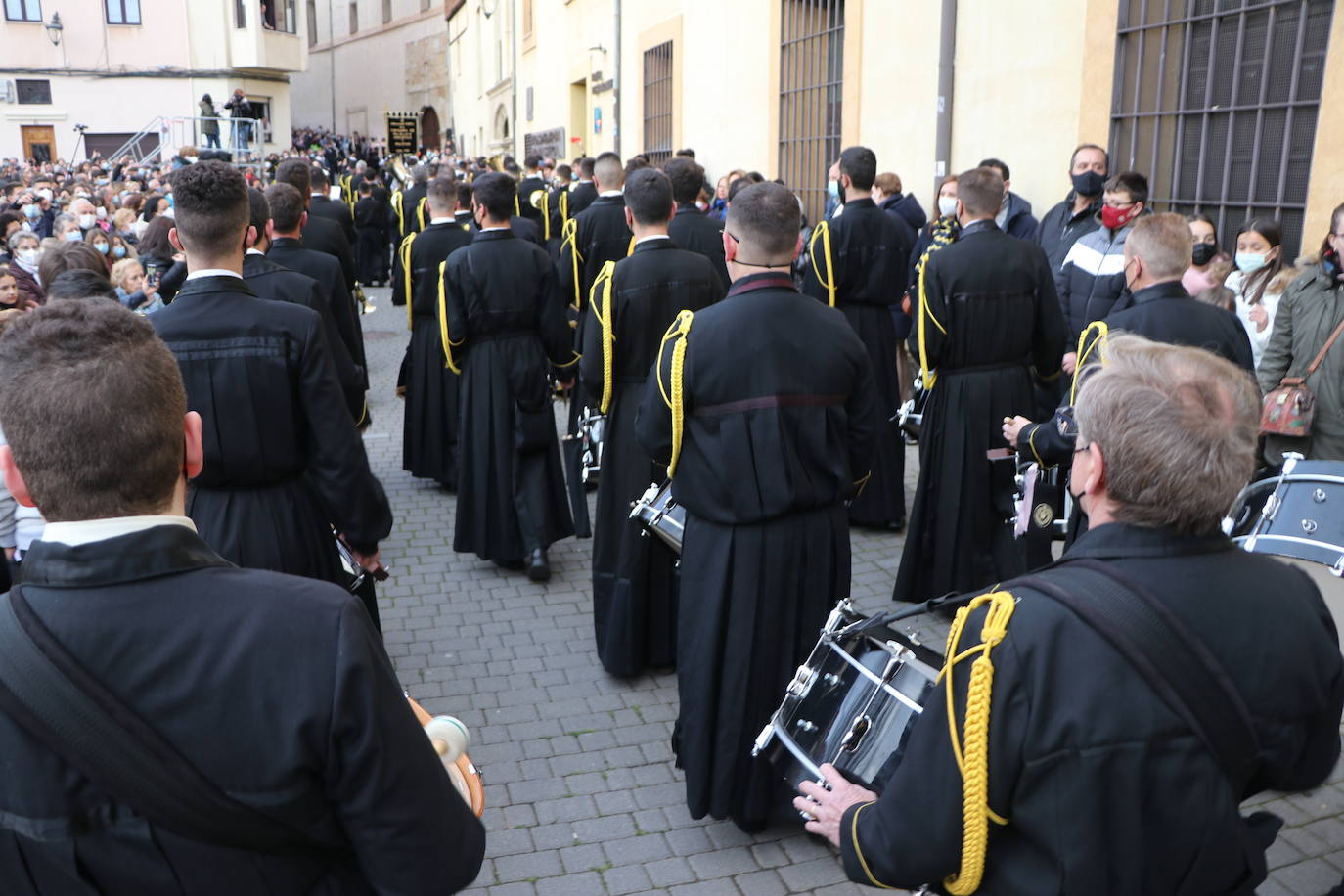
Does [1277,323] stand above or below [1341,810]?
above

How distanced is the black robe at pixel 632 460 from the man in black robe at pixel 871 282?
186cm

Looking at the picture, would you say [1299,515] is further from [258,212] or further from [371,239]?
[371,239]

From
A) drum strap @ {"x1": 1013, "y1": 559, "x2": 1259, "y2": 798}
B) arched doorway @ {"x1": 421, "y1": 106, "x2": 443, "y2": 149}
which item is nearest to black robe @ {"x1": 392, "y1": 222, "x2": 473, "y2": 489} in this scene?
drum strap @ {"x1": 1013, "y1": 559, "x2": 1259, "y2": 798}

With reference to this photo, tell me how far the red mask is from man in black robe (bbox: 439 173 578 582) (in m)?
2.97

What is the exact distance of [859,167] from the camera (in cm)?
693

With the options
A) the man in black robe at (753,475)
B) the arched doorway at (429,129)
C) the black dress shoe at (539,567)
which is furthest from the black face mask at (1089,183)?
the arched doorway at (429,129)

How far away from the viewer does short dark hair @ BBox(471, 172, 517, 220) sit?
604 cm

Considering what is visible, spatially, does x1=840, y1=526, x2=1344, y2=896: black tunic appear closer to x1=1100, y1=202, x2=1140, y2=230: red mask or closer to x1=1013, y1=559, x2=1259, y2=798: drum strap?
x1=1013, y1=559, x2=1259, y2=798: drum strap

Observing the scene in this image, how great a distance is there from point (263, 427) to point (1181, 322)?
9.95ft

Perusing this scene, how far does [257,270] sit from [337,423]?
4.62 ft

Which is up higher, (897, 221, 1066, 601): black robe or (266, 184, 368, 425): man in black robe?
(266, 184, 368, 425): man in black robe

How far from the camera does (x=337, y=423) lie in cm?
343

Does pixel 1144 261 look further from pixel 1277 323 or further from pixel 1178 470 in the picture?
pixel 1178 470

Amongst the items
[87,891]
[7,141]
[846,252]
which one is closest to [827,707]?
[87,891]
